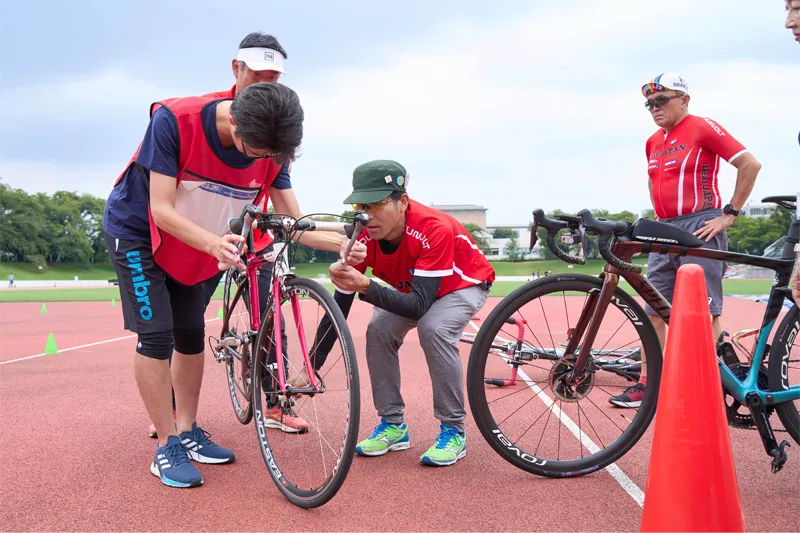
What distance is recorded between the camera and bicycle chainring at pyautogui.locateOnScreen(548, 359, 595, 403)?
3430 millimetres

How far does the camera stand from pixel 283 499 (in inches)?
128

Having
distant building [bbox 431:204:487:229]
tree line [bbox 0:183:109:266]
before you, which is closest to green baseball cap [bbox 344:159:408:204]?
tree line [bbox 0:183:109:266]

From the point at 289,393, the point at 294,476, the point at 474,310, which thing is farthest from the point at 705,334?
the point at 294,476

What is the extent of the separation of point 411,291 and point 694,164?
2.50 m

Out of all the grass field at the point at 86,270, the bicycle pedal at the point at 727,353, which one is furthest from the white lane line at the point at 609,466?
the grass field at the point at 86,270

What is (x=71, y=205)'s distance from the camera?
99.1 m

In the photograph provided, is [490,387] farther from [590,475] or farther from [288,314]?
[288,314]

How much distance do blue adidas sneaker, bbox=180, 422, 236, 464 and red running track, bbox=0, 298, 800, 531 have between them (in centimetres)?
6

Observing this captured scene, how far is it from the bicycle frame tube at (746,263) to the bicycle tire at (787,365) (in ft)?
0.13

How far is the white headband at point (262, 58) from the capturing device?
12.9 feet

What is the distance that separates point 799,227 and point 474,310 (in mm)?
1709

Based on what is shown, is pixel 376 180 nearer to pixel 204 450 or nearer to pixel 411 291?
pixel 411 291

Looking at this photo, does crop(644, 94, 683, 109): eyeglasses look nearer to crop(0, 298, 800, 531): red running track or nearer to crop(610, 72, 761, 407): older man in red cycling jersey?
crop(610, 72, 761, 407): older man in red cycling jersey

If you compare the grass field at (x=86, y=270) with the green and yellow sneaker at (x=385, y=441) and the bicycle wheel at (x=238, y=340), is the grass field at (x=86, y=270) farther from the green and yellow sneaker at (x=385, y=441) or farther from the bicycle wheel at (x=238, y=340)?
the green and yellow sneaker at (x=385, y=441)
